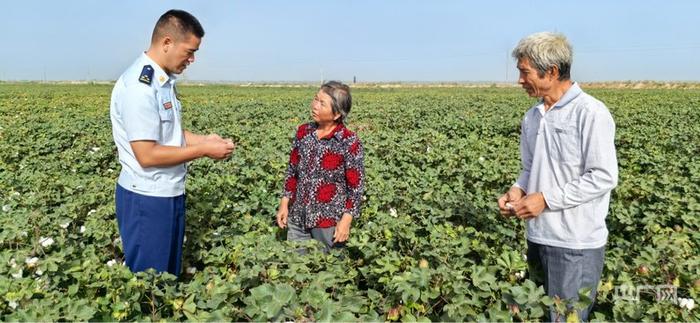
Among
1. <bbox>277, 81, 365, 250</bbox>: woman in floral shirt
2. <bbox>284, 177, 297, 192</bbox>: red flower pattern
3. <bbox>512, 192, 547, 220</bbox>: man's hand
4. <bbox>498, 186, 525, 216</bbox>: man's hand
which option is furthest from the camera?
<bbox>284, 177, 297, 192</bbox>: red flower pattern

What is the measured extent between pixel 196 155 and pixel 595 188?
175 cm

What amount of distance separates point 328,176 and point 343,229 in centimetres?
32

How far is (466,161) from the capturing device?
6.30 meters

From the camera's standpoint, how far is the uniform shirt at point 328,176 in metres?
2.91

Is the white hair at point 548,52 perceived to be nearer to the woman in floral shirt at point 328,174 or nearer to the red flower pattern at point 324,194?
the woman in floral shirt at point 328,174

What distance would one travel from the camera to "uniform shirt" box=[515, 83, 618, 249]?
1898mm

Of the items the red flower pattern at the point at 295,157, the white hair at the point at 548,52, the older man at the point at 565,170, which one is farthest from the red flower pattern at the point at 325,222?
the white hair at the point at 548,52

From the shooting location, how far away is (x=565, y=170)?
203 cm

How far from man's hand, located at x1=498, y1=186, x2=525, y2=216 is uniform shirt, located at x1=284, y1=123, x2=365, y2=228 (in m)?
0.89

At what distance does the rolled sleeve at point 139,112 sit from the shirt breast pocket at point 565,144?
175cm

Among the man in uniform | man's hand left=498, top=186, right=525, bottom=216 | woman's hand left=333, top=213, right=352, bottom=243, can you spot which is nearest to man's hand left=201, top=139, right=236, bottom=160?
the man in uniform

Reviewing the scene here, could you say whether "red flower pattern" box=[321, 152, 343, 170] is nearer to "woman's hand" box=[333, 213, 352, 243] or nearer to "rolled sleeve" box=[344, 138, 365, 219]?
"rolled sleeve" box=[344, 138, 365, 219]

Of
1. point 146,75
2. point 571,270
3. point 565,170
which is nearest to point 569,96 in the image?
point 565,170

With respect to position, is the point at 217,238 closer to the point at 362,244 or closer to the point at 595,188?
the point at 362,244
